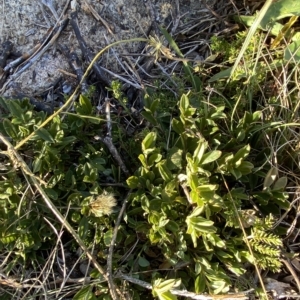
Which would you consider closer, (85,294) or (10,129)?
(85,294)

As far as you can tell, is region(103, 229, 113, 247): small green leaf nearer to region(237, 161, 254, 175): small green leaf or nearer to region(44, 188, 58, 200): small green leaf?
region(44, 188, 58, 200): small green leaf

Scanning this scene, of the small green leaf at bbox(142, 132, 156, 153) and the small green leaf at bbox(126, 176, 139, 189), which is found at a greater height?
the small green leaf at bbox(142, 132, 156, 153)

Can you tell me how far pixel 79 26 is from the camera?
206 cm

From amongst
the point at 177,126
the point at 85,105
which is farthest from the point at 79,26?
the point at 177,126

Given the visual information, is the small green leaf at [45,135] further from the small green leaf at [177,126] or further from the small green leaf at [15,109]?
the small green leaf at [177,126]

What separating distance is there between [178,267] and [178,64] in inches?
35.0

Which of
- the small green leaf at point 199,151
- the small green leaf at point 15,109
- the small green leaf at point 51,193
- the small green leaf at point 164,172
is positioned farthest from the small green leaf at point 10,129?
the small green leaf at point 199,151

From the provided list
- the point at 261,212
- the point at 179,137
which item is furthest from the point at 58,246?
the point at 261,212

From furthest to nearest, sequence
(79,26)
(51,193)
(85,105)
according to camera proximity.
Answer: (79,26), (85,105), (51,193)

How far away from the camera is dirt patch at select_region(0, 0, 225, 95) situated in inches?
79.8

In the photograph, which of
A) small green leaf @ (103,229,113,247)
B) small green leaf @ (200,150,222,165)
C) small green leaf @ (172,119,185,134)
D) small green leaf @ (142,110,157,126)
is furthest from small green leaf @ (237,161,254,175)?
small green leaf @ (103,229,113,247)

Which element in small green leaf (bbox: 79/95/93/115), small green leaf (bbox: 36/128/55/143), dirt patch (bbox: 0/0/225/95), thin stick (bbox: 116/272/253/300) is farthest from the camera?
dirt patch (bbox: 0/0/225/95)

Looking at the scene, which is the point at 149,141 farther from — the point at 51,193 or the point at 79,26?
the point at 79,26

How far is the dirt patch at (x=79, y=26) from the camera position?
2027mm
